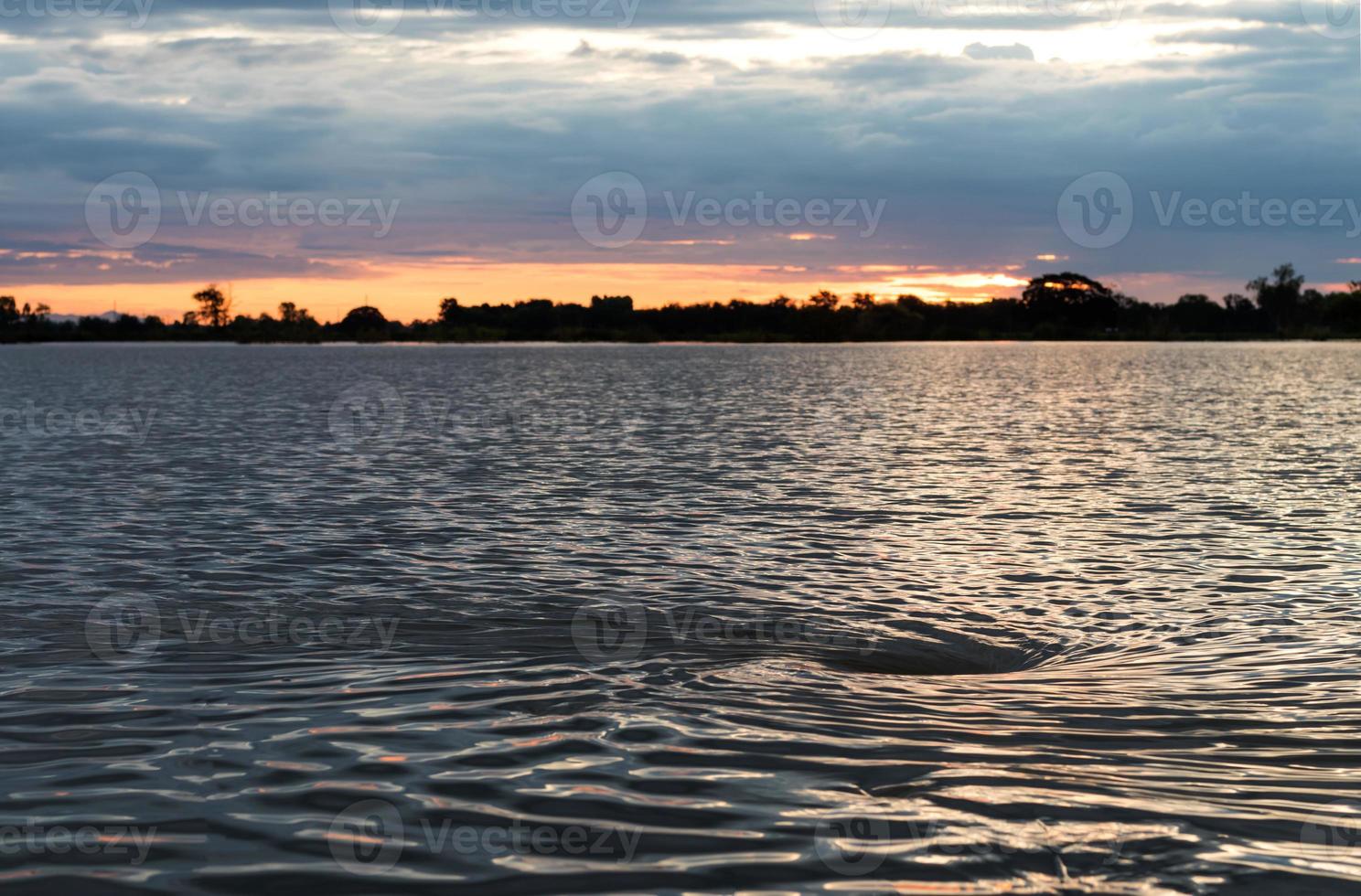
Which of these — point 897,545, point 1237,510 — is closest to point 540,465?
point 897,545

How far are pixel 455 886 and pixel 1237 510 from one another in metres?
22.9

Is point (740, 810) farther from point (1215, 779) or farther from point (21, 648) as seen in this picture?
point (21, 648)

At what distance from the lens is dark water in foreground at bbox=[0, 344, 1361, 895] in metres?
8.77

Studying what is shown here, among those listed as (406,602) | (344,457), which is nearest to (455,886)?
(406,602)

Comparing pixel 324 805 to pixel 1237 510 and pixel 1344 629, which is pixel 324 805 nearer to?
pixel 1344 629

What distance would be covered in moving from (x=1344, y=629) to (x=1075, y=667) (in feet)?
→ 12.8

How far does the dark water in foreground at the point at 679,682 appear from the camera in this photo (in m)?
8.77

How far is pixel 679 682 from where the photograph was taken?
13633 mm

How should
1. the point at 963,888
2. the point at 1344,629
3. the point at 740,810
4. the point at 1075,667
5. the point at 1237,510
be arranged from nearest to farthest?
the point at 963,888, the point at 740,810, the point at 1075,667, the point at 1344,629, the point at 1237,510

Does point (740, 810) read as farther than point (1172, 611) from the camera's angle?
No

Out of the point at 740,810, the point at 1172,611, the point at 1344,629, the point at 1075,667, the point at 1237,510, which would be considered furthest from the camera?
the point at 1237,510

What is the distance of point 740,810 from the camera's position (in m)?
9.53

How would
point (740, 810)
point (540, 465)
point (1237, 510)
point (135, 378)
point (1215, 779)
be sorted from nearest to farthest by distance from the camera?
1. point (740, 810)
2. point (1215, 779)
3. point (1237, 510)
4. point (540, 465)
5. point (135, 378)

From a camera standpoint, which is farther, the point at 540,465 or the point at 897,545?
the point at 540,465
